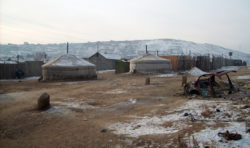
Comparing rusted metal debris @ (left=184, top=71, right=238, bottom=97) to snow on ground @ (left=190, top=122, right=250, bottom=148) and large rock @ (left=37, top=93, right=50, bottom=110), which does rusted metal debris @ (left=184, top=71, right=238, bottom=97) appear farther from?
large rock @ (left=37, top=93, right=50, bottom=110)

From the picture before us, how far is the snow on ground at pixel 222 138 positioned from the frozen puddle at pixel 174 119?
1.82 feet

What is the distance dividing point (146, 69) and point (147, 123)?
18.2 metres

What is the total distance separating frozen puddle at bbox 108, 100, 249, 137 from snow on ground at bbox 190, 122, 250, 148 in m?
0.56

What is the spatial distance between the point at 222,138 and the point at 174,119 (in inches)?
64.0

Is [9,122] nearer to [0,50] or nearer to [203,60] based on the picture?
[203,60]

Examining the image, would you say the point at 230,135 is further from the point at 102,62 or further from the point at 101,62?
the point at 102,62

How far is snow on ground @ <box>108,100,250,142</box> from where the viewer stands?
4207mm

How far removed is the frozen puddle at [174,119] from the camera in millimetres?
4204

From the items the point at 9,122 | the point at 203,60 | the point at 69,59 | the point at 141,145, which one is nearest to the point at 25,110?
the point at 9,122

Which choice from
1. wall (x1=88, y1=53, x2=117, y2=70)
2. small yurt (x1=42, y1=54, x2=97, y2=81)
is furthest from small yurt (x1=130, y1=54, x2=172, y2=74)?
wall (x1=88, y1=53, x2=117, y2=70)

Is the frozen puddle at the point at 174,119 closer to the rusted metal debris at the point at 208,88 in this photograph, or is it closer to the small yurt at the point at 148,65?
the rusted metal debris at the point at 208,88

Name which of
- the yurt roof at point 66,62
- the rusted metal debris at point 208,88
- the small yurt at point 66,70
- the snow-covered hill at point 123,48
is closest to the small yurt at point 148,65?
the small yurt at point 66,70

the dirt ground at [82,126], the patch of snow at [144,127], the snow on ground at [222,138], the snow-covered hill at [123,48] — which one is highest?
the snow-covered hill at [123,48]

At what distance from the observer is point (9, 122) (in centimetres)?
518
